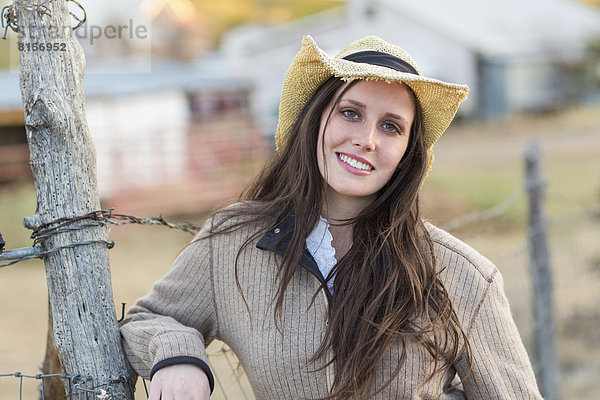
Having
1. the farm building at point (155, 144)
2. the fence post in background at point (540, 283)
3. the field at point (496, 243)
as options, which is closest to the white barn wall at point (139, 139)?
the farm building at point (155, 144)

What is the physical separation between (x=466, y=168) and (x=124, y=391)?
14.5 meters

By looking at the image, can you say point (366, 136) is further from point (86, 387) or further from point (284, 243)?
point (86, 387)

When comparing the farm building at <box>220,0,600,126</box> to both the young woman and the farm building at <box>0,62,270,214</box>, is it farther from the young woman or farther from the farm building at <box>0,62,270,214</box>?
the young woman

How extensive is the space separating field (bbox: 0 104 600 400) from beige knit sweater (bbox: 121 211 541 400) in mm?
305

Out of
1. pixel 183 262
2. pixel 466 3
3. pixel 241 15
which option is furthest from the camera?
pixel 241 15

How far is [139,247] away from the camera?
10.2m

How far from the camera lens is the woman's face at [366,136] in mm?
1750

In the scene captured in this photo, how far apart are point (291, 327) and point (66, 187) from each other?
0.65 metres

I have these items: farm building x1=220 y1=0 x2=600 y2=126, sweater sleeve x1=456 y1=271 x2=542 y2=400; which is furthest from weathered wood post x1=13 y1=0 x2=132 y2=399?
farm building x1=220 y1=0 x2=600 y2=126

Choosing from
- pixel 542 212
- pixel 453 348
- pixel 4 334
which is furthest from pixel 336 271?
pixel 4 334

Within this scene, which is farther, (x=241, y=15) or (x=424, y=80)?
(x=241, y=15)

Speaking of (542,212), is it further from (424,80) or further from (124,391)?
(124,391)

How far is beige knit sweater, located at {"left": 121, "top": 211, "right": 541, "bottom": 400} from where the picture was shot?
Result: 171cm

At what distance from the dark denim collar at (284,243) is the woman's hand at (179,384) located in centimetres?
37
